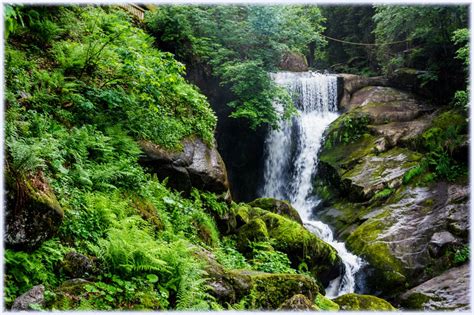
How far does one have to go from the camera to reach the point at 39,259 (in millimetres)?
3857

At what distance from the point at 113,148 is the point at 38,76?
1860 mm

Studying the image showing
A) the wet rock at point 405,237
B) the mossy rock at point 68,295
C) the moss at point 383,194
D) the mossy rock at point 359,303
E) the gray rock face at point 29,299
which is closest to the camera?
the gray rock face at point 29,299

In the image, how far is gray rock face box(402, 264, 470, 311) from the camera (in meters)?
9.79

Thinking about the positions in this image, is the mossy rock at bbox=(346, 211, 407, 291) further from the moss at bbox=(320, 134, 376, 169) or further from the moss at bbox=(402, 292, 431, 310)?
the moss at bbox=(320, 134, 376, 169)

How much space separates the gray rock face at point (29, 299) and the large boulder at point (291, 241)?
17.5 ft

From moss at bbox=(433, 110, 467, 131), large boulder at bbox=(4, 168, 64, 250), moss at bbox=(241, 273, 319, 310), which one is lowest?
moss at bbox=(241, 273, 319, 310)

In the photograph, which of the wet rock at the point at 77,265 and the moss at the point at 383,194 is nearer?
the wet rock at the point at 77,265

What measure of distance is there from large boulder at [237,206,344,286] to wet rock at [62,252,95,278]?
4.70 meters

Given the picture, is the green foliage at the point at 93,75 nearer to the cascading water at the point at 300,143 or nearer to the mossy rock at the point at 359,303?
the mossy rock at the point at 359,303

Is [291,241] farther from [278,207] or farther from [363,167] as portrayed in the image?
[363,167]

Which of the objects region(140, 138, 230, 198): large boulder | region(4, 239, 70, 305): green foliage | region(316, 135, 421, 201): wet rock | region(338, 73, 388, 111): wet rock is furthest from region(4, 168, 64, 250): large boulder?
region(338, 73, 388, 111): wet rock

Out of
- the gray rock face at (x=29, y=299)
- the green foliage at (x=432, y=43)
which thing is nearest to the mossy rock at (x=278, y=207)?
the gray rock face at (x=29, y=299)

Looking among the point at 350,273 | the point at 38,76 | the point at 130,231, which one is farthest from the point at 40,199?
the point at 350,273

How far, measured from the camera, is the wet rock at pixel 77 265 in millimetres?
Answer: 4016
